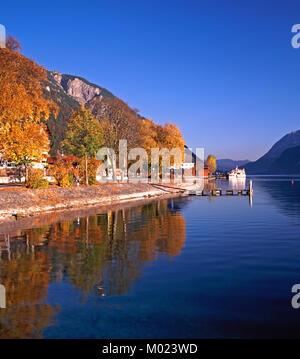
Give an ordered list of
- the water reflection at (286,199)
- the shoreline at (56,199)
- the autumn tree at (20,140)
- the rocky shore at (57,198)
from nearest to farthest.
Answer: the shoreline at (56,199), the rocky shore at (57,198), the autumn tree at (20,140), the water reflection at (286,199)

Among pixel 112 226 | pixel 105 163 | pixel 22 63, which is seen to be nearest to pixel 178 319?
pixel 112 226

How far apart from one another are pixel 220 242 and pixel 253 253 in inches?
135

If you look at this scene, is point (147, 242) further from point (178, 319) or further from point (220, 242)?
point (178, 319)

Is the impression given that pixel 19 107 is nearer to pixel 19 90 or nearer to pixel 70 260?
pixel 19 90

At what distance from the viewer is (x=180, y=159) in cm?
9994

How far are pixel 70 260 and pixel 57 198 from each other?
2633cm

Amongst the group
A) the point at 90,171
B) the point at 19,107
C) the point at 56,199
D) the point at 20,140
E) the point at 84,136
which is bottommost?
the point at 56,199

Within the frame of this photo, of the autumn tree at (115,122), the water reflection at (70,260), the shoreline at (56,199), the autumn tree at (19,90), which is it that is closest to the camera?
the water reflection at (70,260)

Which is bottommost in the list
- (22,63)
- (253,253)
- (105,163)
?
(253,253)

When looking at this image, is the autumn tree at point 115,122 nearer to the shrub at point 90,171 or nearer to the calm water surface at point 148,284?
the shrub at point 90,171

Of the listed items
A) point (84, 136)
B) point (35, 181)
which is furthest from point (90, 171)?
point (35, 181)

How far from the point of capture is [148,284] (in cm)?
1296

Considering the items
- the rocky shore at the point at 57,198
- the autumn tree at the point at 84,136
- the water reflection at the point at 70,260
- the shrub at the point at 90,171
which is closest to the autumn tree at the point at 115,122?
the autumn tree at the point at 84,136

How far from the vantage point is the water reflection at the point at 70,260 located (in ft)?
33.3
